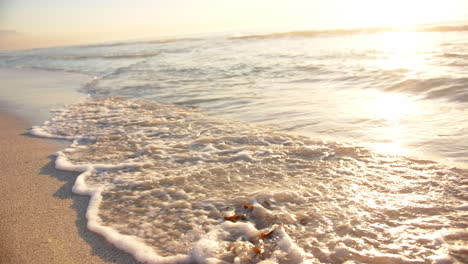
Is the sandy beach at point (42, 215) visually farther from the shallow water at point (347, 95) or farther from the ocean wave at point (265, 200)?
the shallow water at point (347, 95)

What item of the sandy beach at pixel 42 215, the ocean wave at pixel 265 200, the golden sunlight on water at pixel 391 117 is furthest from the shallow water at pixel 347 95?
the sandy beach at pixel 42 215

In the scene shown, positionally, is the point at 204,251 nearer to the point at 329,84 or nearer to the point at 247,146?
the point at 247,146

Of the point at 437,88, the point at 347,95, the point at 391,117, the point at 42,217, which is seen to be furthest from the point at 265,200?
the point at 437,88

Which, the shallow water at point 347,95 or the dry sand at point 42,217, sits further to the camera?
the shallow water at point 347,95

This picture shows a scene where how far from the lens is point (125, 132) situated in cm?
451

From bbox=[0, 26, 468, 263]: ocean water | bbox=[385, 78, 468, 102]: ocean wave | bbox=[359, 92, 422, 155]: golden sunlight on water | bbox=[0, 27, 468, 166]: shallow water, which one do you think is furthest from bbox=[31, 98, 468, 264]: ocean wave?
bbox=[385, 78, 468, 102]: ocean wave

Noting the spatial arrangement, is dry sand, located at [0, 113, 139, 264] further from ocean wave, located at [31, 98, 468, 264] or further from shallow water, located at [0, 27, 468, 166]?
shallow water, located at [0, 27, 468, 166]

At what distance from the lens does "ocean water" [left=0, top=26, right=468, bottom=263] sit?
6.75 ft

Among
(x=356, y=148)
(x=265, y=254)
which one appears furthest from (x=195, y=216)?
(x=356, y=148)

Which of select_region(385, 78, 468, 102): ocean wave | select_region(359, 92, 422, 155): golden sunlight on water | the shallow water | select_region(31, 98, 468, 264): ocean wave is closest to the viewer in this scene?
select_region(31, 98, 468, 264): ocean wave

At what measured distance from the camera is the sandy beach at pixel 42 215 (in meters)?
2.04

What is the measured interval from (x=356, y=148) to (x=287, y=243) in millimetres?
1681

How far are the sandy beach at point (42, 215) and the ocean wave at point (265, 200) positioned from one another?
0.32 feet

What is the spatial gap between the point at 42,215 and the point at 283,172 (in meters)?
1.84
